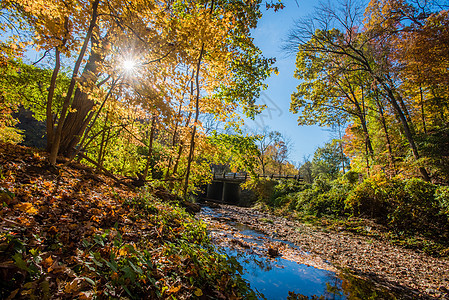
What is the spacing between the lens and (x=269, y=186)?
1844cm

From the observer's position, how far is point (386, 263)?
488 cm

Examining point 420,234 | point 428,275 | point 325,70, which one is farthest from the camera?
point 325,70

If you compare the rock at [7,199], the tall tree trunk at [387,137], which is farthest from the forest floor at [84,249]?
the tall tree trunk at [387,137]

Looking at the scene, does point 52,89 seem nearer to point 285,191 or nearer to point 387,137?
point 285,191

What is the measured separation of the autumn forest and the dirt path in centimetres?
5

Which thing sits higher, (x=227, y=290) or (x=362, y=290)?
(x=227, y=290)

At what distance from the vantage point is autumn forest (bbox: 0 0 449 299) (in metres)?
2.04

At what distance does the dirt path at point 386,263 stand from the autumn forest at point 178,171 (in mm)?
54

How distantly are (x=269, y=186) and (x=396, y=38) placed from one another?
1337cm

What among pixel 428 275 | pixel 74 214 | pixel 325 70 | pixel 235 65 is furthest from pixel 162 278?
pixel 325 70

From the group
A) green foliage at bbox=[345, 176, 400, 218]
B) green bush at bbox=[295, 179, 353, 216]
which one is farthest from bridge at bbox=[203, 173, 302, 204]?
green foliage at bbox=[345, 176, 400, 218]

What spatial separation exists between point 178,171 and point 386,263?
27.2ft

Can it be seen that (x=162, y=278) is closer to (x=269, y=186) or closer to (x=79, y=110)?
(x=79, y=110)

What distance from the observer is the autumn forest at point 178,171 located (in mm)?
2041
